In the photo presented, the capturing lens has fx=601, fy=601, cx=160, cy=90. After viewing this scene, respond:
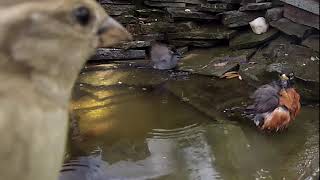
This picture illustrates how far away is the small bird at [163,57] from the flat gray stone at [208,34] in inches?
7.7

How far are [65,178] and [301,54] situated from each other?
9.30 feet

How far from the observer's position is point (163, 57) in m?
6.08

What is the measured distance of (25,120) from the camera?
1229 mm

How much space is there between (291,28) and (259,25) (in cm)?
38

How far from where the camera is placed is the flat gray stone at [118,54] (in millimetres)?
6262

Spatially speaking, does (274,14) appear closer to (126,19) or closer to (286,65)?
(286,65)

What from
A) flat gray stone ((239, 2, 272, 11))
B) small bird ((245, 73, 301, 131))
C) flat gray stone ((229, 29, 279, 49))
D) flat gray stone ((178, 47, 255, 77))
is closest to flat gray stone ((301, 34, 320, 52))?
flat gray stone ((229, 29, 279, 49))

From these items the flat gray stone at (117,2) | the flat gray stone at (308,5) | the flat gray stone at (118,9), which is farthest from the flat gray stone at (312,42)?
the flat gray stone at (117,2)

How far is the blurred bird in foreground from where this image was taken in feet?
4.02

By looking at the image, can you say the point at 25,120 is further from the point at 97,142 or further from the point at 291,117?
the point at 291,117

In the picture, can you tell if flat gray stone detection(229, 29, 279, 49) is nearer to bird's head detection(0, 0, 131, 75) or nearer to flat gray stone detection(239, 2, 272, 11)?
flat gray stone detection(239, 2, 272, 11)

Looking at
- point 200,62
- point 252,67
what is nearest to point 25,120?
point 252,67

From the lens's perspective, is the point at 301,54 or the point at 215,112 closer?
the point at 215,112

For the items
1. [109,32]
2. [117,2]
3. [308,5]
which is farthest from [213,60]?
[109,32]
